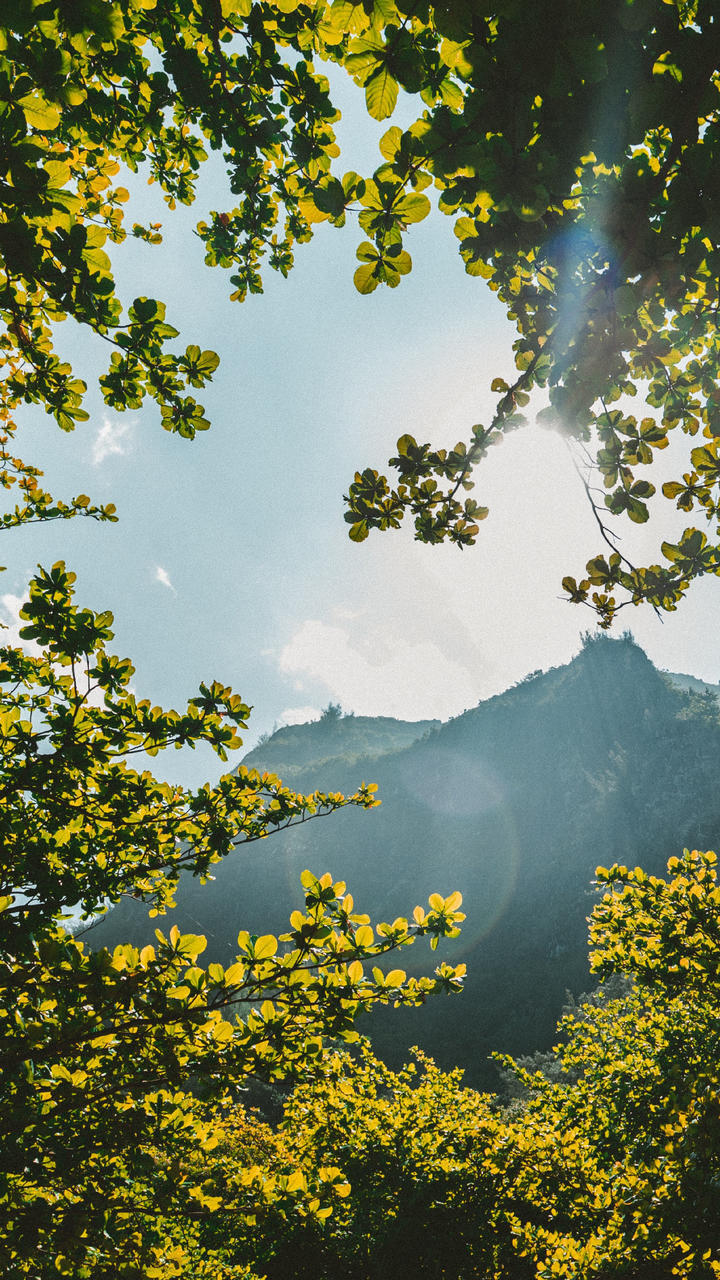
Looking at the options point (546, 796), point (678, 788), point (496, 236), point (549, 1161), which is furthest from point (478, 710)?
point (496, 236)

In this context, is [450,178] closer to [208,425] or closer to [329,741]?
[208,425]

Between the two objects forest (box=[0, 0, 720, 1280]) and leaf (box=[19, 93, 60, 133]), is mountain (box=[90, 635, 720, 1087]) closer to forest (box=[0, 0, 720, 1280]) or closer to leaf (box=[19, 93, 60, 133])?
forest (box=[0, 0, 720, 1280])

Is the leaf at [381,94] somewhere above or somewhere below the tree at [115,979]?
above

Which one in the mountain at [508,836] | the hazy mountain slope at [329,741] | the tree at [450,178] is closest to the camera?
the tree at [450,178]

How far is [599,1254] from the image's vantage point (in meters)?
3.56

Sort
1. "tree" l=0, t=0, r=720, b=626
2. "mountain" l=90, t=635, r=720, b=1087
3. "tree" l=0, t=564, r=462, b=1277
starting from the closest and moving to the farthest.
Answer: "tree" l=0, t=0, r=720, b=626, "tree" l=0, t=564, r=462, b=1277, "mountain" l=90, t=635, r=720, b=1087

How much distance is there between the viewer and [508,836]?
60438 millimetres

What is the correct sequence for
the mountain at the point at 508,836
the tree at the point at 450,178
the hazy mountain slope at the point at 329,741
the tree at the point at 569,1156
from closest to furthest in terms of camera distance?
the tree at the point at 450,178, the tree at the point at 569,1156, the mountain at the point at 508,836, the hazy mountain slope at the point at 329,741

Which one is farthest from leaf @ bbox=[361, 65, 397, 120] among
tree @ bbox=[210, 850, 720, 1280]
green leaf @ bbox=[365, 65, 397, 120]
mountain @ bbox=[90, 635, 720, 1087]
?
mountain @ bbox=[90, 635, 720, 1087]

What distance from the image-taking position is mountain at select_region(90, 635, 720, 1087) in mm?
36781

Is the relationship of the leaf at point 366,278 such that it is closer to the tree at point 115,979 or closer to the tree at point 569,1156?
the tree at point 115,979

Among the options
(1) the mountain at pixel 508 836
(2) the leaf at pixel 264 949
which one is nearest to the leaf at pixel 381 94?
(2) the leaf at pixel 264 949

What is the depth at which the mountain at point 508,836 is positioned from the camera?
3678cm

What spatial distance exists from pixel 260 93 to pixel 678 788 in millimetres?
62858
